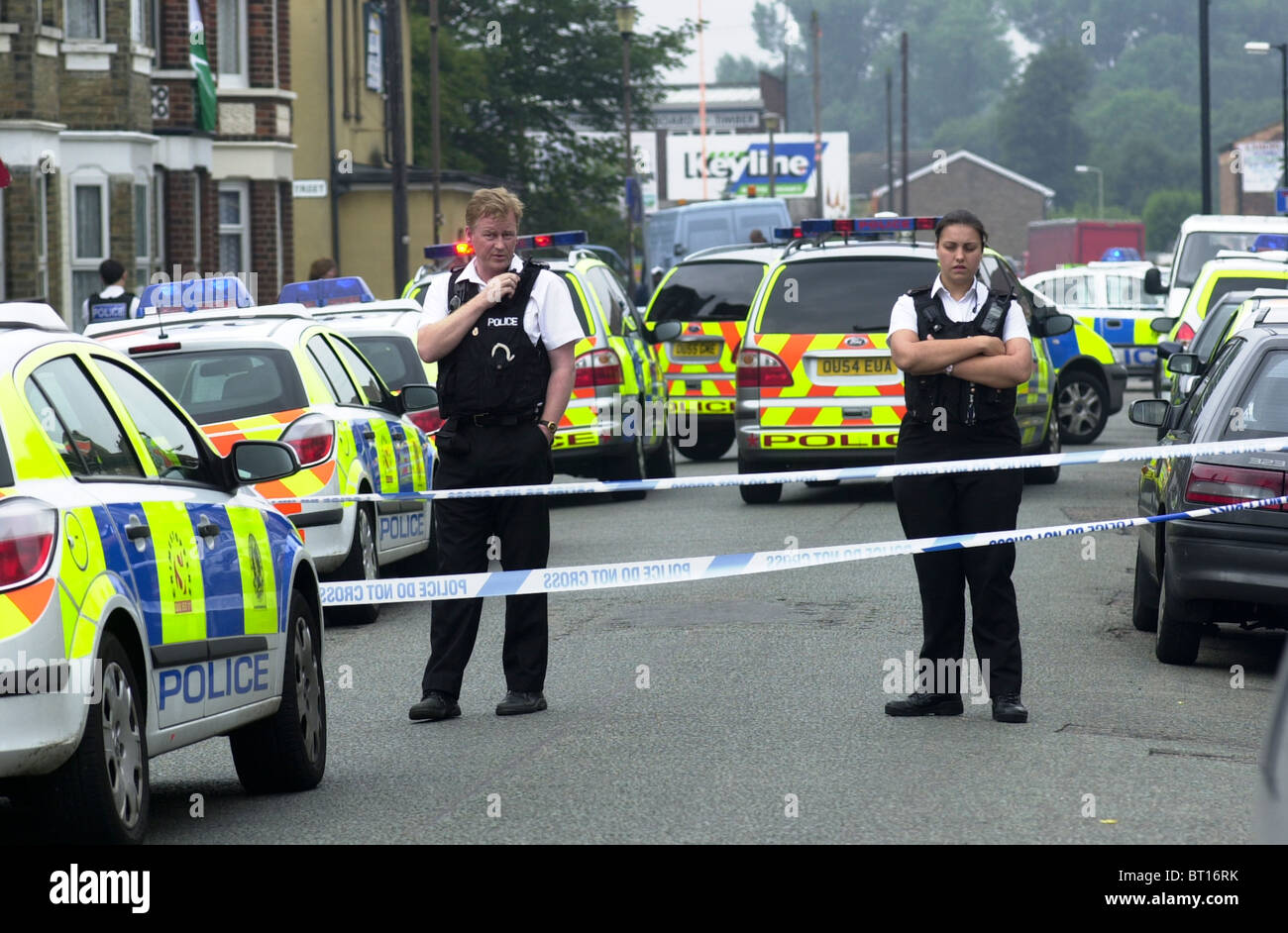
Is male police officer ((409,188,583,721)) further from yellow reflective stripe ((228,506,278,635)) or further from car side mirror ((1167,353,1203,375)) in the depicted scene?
car side mirror ((1167,353,1203,375))

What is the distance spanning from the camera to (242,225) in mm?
39156

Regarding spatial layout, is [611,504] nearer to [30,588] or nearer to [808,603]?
[808,603]

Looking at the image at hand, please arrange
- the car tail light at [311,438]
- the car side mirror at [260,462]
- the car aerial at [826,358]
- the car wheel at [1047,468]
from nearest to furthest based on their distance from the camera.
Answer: the car side mirror at [260,462]
the car tail light at [311,438]
the car aerial at [826,358]
the car wheel at [1047,468]

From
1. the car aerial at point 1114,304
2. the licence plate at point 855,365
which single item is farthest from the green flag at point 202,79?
the licence plate at point 855,365

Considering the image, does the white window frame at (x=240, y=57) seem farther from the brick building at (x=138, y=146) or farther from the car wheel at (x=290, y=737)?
the car wheel at (x=290, y=737)

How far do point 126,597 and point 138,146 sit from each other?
2607 centimetres

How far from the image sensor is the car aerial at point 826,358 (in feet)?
55.5

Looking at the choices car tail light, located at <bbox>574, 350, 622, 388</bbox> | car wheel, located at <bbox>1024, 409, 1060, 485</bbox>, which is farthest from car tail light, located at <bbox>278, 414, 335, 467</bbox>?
car wheel, located at <bbox>1024, 409, 1060, 485</bbox>

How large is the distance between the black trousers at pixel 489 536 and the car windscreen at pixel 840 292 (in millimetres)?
8352

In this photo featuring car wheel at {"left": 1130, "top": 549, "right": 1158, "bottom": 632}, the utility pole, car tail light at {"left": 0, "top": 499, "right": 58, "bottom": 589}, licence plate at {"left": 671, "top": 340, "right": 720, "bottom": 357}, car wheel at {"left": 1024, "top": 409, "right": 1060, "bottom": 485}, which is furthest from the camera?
the utility pole

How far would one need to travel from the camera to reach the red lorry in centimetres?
7812

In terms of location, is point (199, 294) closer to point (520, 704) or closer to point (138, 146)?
point (520, 704)

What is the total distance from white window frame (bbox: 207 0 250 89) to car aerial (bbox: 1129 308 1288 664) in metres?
30.2

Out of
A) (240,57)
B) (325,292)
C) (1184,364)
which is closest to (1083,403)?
(325,292)
